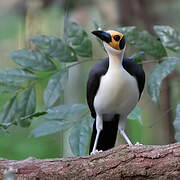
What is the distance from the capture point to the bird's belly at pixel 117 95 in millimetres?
2258

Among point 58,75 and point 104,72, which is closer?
point 104,72

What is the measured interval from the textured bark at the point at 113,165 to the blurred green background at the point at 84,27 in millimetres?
1248

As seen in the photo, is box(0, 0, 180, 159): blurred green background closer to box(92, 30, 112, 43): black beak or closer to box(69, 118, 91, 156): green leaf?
box(69, 118, 91, 156): green leaf

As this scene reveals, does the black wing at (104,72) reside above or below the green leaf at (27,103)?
above

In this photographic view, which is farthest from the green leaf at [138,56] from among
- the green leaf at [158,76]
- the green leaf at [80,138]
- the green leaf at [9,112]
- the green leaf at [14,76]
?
the green leaf at [9,112]

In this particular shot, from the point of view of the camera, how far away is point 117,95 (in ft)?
7.54

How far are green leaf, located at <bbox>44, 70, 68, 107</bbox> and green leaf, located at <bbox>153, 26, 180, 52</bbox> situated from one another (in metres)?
0.67

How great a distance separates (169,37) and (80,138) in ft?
2.92

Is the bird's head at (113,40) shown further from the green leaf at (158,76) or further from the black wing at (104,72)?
the green leaf at (158,76)

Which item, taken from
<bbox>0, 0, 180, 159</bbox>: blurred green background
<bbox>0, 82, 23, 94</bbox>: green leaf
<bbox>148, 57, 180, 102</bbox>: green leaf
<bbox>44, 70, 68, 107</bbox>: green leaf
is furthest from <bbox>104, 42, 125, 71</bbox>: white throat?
<bbox>0, 0, 180, 159</bbox>: blurred green background

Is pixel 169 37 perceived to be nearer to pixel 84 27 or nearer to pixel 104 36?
pixel 104 36

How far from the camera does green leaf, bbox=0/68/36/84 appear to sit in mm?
2475

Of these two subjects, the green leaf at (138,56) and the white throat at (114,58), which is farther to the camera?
the green leaf at (138,56)

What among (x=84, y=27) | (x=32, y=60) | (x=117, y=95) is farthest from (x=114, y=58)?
(x=84, y=27)
